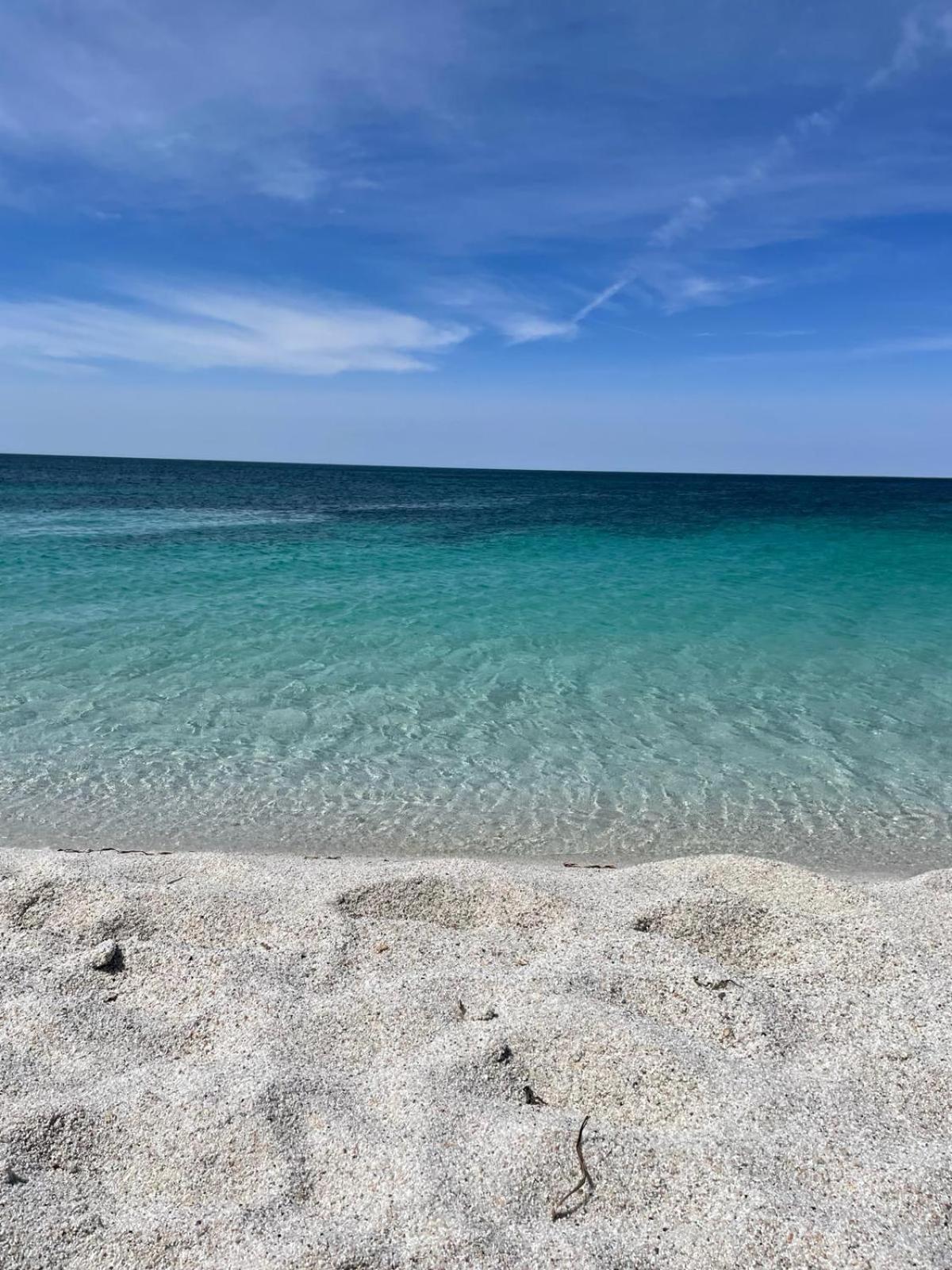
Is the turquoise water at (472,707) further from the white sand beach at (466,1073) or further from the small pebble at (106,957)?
the small pebble at (106,957)

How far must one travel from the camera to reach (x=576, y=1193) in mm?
2529

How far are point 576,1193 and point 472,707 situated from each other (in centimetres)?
666

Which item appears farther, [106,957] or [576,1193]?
[106,957]

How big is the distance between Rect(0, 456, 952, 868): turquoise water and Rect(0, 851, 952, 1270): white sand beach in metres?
1.65

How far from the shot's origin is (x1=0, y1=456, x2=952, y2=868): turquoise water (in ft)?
21.4

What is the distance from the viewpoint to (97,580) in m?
15.9

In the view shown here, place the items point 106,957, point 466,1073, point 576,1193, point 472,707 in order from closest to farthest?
point 576,1193
point 466,1073
point 106,957
point 472,707

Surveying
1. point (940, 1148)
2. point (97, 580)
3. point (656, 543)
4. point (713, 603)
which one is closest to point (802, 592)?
point (713, 603)

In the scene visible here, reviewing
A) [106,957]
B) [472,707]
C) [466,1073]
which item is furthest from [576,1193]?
[472,707]

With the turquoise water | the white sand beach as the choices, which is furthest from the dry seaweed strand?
the turquoise water

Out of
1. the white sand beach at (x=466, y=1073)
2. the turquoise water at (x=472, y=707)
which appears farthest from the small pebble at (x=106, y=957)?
the turquoise water at (x=472, y=707)

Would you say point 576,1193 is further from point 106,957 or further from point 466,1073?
point 106,957

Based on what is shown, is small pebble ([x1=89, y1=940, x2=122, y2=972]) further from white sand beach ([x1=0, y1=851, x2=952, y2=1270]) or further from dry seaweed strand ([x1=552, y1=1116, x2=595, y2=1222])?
dry seaweed strand ([x1=552, y1=1116, x2=595, y2=1222])

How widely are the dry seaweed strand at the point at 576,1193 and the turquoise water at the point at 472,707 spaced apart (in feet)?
11.6
